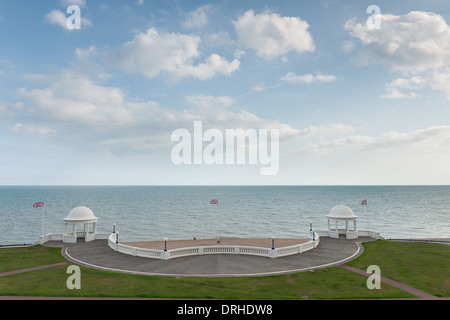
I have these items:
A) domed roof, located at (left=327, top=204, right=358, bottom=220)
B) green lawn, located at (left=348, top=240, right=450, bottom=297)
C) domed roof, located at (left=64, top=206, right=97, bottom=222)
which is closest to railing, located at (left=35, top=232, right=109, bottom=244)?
domed roof, located at (left=64, top=206, right=97, bottom=222)

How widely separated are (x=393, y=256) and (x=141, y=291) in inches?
1046

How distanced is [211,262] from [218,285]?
7401 mm

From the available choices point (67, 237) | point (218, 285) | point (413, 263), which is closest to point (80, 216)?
point (67, 237)

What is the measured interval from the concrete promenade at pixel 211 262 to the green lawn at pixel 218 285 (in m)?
1.66

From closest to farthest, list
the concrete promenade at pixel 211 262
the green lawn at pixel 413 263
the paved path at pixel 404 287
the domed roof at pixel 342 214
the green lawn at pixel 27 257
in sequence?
the paved path at pixel 404 287 → the green lawn at pixel 413 263 → the concrete promenade at pixel 211 262 → the green lawn at pixel 27 257 → the domed roof at pixel 342 214

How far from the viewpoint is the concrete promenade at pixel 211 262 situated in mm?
25328

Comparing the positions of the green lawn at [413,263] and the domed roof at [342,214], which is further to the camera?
the domed roof at [342,214]

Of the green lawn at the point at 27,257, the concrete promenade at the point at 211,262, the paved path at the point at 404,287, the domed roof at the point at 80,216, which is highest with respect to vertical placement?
the domed roof at the point at 80,216

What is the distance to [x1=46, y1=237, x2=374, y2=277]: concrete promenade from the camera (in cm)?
2533

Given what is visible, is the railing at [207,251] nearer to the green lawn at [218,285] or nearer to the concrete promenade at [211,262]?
the concrete promenade at [211,262]

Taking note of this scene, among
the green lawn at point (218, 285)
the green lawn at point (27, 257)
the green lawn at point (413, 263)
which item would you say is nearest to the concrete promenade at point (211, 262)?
the green lawn at point (27, 257)

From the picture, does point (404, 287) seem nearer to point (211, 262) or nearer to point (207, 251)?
point (211, 262)

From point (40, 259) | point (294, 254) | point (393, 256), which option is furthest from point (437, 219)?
point (40, 259)
